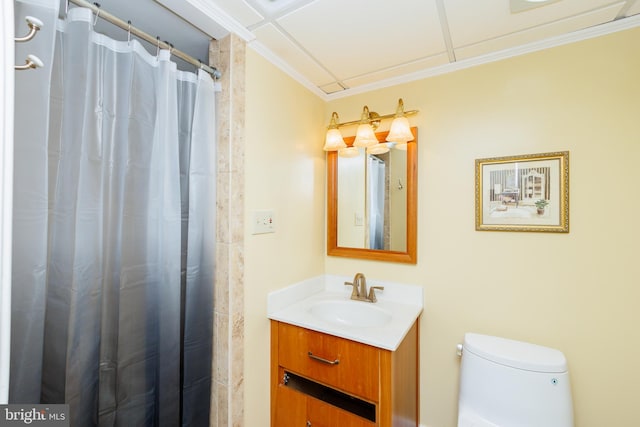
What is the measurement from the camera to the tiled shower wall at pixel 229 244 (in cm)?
128

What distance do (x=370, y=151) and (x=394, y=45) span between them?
2.04 feet

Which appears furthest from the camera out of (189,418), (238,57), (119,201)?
(238,57)

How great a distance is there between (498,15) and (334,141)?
1.01 m

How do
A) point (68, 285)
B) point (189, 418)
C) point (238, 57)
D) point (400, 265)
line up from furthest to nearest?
point (400, 265) → point (238, 57) → point (189, 418) → point (68, 285)

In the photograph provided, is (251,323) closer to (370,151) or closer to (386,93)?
(370,151)

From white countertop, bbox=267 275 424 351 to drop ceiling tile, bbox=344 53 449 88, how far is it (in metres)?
1.34

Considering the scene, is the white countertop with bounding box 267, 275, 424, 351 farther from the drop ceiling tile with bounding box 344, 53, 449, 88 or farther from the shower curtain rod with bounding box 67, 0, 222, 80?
the drop ceiling tile with bounding box 344, 53, 449, 88

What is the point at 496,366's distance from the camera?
4.11ft

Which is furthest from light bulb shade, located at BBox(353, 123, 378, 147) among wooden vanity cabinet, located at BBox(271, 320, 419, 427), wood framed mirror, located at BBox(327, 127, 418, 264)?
wooden vanity cabinet, located at BBox(271, 320, 419, 427)

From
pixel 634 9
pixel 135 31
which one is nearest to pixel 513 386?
pixel 634 9

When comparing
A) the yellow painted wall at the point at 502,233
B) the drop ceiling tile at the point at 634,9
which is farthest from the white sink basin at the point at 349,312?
the drop ceiling tile at the point at 634,9

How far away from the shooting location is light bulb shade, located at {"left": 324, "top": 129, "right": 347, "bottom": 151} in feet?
5.90

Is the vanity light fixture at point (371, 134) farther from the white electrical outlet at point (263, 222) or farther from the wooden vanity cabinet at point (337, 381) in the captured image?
the wooden vanity cabinet at point (337, 381)

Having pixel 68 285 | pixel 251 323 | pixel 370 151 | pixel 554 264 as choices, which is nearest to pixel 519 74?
pixel 370 151
